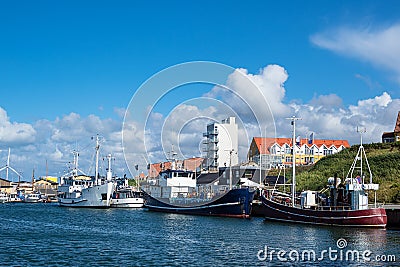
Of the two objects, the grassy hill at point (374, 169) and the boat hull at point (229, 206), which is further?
the boat hull at point (229, 206)

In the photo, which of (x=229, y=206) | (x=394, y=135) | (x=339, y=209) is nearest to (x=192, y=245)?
(x=339, y=209)

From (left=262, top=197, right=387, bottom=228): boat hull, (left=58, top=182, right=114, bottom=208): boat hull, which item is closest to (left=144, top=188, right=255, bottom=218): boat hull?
(left=262, top=197, right=387, bottom=228): boat hull

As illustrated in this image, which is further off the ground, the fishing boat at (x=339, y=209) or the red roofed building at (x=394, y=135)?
the red roofed building at (x=394, y=135)

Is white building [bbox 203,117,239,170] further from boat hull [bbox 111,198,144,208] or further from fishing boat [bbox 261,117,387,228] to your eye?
fishing boat [bbox 261,117,387,228]

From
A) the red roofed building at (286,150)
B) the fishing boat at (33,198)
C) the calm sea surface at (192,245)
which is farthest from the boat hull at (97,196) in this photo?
the fishing boat at (33,198)

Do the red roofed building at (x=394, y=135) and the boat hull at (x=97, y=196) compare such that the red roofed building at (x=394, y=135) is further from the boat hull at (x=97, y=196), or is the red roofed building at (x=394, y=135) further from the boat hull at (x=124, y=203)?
the boat hull at (x=97, y=196)

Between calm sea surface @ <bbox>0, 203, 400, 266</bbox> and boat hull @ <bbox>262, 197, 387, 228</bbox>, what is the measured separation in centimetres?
183

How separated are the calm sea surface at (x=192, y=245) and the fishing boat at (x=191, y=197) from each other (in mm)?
17492

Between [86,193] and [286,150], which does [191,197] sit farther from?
[286,150]

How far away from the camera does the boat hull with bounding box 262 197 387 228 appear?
5544cm

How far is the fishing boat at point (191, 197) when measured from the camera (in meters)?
77.5

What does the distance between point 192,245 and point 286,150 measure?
9874 centimetres

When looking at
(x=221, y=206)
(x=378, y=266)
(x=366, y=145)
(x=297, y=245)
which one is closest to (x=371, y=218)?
(x=297, y=245)

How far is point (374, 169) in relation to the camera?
290 feet
